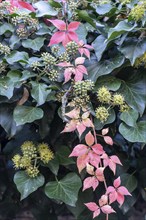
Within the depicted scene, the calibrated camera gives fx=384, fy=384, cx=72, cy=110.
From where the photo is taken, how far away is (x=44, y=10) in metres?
1.32

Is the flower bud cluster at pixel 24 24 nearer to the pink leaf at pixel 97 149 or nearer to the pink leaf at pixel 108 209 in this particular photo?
the pink leaf at pixel 97 149

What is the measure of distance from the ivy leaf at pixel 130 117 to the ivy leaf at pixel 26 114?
0.26 meters

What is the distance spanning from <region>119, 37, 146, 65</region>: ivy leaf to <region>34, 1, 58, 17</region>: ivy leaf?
27 cm

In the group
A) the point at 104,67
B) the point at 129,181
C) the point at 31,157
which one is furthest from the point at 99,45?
the point at 129,181

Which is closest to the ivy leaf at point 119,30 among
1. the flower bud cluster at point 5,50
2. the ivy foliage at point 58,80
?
the ivy foliage at point 58,80

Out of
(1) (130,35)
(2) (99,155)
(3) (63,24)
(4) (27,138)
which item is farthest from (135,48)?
(4) (27,138)

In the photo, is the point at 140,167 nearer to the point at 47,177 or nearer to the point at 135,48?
the point at 47,177

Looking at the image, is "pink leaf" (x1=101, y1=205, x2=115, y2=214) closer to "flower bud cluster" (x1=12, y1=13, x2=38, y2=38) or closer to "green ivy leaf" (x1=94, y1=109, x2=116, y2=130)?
"green ivy leaf" (x1=94, y1=109, x2=116, y2=130)

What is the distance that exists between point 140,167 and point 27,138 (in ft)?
1.68

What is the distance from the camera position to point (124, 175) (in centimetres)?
149

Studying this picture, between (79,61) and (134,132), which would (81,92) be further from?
(134,132)

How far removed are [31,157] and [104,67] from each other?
37 cm

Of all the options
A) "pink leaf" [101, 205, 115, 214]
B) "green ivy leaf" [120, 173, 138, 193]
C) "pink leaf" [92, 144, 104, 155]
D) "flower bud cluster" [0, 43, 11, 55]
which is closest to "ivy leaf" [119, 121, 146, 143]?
"pink leaf" [92, 144, 104, 155]

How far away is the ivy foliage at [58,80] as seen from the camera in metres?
1.20
